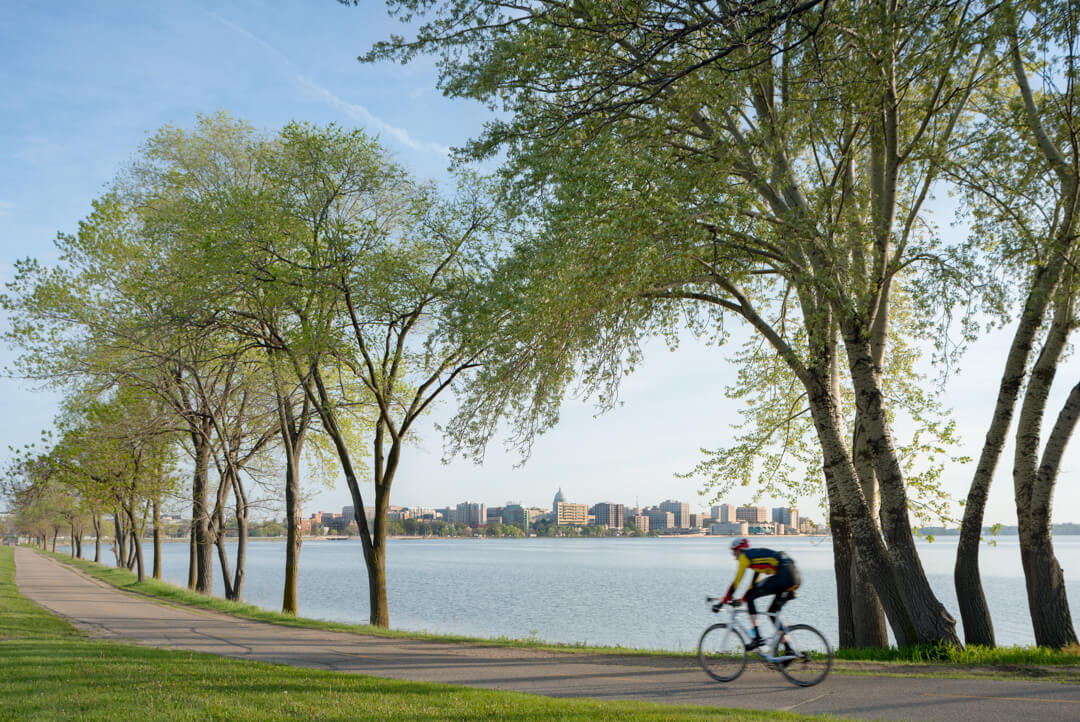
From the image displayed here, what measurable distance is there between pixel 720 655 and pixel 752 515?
3696cm

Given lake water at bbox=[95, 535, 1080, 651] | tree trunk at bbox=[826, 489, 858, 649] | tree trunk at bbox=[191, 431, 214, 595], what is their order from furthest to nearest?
tree trunk at bbox=[191, 431, 214, 595], lake water at bbox=[95, 535, 1080, 651], tree trunk at bbox=[826, 489, 858, 649]

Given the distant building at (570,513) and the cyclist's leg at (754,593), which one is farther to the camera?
the distant building at (570,513)

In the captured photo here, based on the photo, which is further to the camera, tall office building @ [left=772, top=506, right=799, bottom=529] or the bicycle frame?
tall office building @ [left=772, top=506, right=799, bottom=529]

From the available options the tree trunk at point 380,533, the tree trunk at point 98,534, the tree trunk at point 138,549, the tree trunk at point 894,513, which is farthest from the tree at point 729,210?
the tree trunk at point 98,534

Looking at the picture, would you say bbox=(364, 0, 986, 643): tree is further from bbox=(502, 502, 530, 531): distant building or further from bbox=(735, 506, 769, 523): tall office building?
bbox=(502, 502, 530, 531): distant building

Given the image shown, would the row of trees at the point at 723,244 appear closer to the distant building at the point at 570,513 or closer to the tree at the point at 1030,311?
the tree at the point at 1030,311

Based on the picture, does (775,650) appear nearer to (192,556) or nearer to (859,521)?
(859,521)

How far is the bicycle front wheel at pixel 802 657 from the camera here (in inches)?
357

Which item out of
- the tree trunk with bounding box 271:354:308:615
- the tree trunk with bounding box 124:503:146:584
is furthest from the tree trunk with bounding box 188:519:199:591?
the tree trunk with bounding box 271:354:308:615

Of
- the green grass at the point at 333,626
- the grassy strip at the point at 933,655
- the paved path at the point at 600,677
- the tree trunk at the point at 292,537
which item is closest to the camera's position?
the paved path at the point at 600,677

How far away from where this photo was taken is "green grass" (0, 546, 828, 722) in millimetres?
7961

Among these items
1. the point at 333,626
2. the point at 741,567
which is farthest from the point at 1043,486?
the point at 333,626

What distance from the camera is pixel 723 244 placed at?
1316cm

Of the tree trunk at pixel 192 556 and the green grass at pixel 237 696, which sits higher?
the green grass at pixel 237 696
